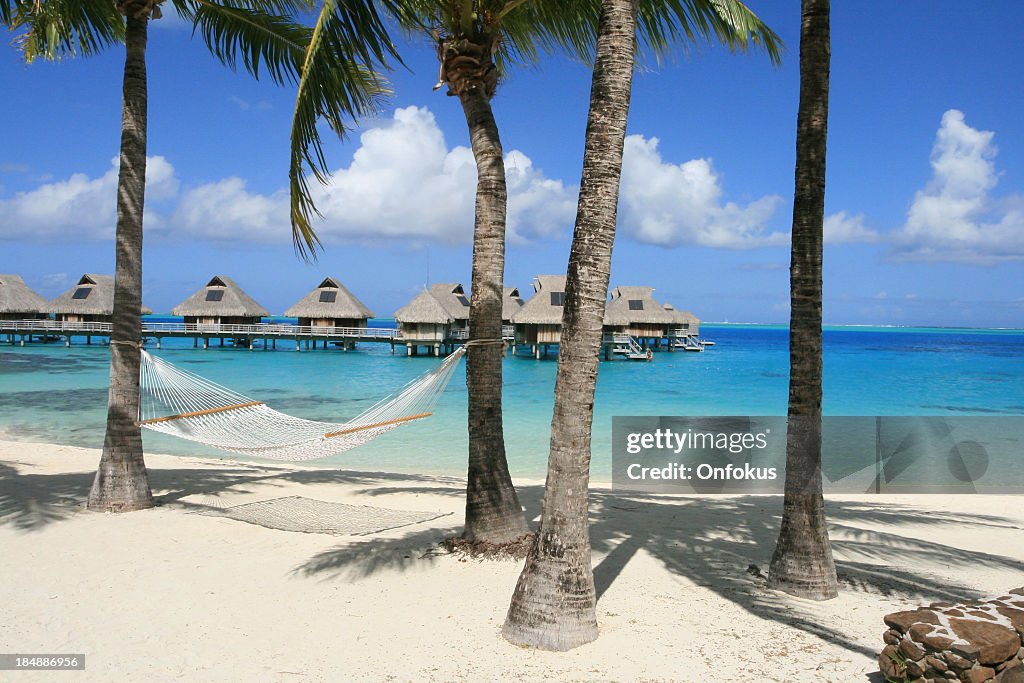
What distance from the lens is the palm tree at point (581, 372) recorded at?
113 inches

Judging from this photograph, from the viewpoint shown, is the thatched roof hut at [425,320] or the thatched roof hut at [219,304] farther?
the thatched roof hut at [219,304]

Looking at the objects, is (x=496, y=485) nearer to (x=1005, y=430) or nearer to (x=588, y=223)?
(x=588, y=223)

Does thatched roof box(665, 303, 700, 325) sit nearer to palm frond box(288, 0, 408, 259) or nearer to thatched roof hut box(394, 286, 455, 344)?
thatched roof hut box(394, 286, 455, 344)

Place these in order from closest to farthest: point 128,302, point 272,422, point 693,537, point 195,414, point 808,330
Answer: point 808,330 → point 693,537 → point 128,302 → point 195,414 → point 272,422

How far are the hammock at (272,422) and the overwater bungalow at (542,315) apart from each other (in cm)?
2193

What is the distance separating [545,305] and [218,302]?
15.1m

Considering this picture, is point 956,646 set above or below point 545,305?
below

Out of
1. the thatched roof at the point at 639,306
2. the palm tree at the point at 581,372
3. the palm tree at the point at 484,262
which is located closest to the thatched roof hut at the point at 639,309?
the thatched roof at the point at 639,306

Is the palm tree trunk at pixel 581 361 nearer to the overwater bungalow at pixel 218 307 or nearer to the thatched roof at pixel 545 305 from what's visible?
the thatched roof at pixel 545 305

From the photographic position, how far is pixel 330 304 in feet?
107

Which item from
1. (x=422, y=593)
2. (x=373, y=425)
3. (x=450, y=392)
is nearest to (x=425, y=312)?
(x=450, y=392)

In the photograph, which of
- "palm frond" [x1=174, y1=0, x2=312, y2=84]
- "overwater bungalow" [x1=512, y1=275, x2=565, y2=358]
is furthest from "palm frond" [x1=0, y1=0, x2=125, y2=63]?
"overwater bungalow" [x1=512, y1=275, x2=565, y2=358]

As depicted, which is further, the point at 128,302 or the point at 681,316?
the point at 681,316

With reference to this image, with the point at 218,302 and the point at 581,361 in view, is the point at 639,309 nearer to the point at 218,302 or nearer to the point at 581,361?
the point at 218,302
